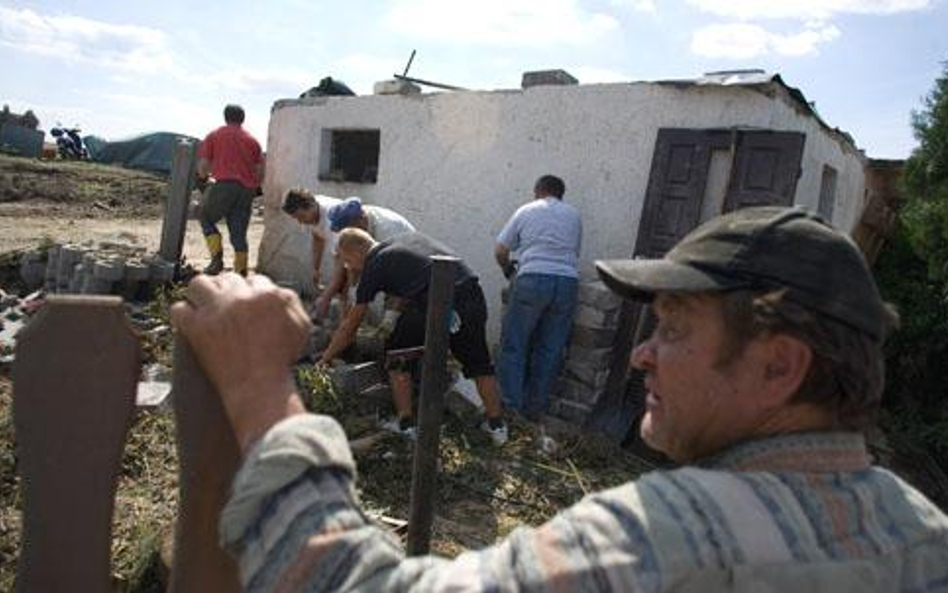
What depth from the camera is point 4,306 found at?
7.21 meters

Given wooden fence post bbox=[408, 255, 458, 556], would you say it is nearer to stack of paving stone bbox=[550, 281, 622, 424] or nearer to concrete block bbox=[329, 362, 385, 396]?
concrete block bbox=[329, 362, 385, 396]

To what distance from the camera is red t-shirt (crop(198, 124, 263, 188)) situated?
8539 mm

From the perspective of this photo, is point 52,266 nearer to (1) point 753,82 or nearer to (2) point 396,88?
(2) point 396,88

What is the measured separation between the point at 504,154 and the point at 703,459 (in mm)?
7240

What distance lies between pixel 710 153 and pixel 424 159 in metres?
3.46

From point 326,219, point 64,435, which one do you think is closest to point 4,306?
point 326,219

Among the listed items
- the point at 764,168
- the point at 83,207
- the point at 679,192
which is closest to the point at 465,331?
the point at 679,192

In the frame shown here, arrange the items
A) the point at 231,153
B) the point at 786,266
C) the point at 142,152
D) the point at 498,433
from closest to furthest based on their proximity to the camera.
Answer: the point at 786,266 → the point at 498,433 → the point at 231,153 → the point at 142,152

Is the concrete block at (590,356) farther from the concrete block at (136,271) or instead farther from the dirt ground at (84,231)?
the dirt ground at (84,231)

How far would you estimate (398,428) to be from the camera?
212 inches

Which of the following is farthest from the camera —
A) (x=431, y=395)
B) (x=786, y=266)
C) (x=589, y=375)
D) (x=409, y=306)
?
(x=589, y=375)

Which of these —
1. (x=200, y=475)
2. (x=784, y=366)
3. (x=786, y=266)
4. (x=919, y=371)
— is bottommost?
(x=919, y=371)

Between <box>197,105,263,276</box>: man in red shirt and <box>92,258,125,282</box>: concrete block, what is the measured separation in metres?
1.26

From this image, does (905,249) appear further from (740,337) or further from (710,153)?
(740,337)
